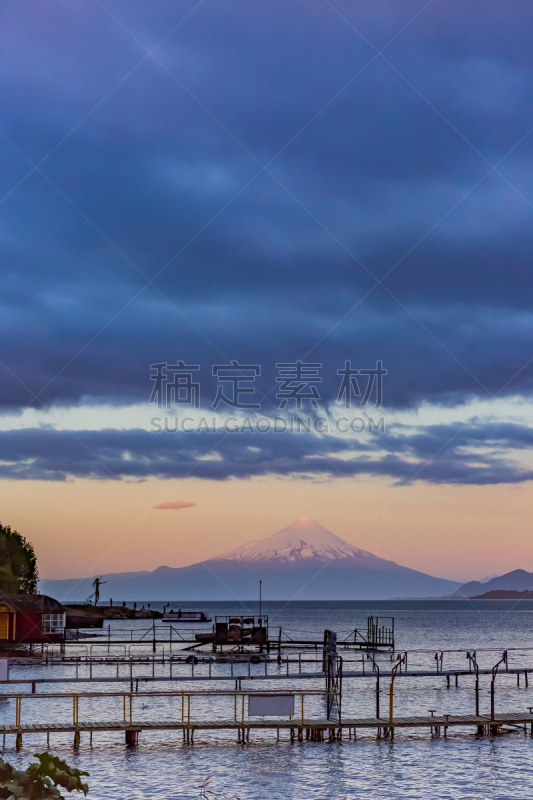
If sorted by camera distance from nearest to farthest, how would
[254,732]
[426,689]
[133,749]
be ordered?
[133,749] < [254,732] < [426,689]

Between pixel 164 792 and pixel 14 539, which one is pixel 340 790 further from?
pixel 14 539

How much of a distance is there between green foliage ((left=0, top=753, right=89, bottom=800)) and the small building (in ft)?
247

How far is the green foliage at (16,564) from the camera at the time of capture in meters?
90.0

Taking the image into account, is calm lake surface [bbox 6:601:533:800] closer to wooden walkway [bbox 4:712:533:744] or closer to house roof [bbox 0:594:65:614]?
wooden walkway [bbox 4:712:533:744]

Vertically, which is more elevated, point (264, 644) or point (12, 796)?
point (12, 796)

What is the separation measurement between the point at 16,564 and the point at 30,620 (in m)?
15.2

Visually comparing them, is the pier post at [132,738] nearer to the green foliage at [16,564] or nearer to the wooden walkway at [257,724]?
the wooden walkway at [257,724]

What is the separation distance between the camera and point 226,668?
270 ft

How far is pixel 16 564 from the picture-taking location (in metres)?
101

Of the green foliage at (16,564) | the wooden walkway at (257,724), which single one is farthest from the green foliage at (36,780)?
the green foliage at (16,564)

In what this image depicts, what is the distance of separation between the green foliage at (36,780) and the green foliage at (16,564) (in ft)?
280

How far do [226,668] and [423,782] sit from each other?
55647 millimetres

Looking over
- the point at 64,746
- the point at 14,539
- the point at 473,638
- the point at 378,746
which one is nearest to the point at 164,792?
the point at 64,746

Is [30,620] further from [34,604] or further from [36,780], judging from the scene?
[36,780]
